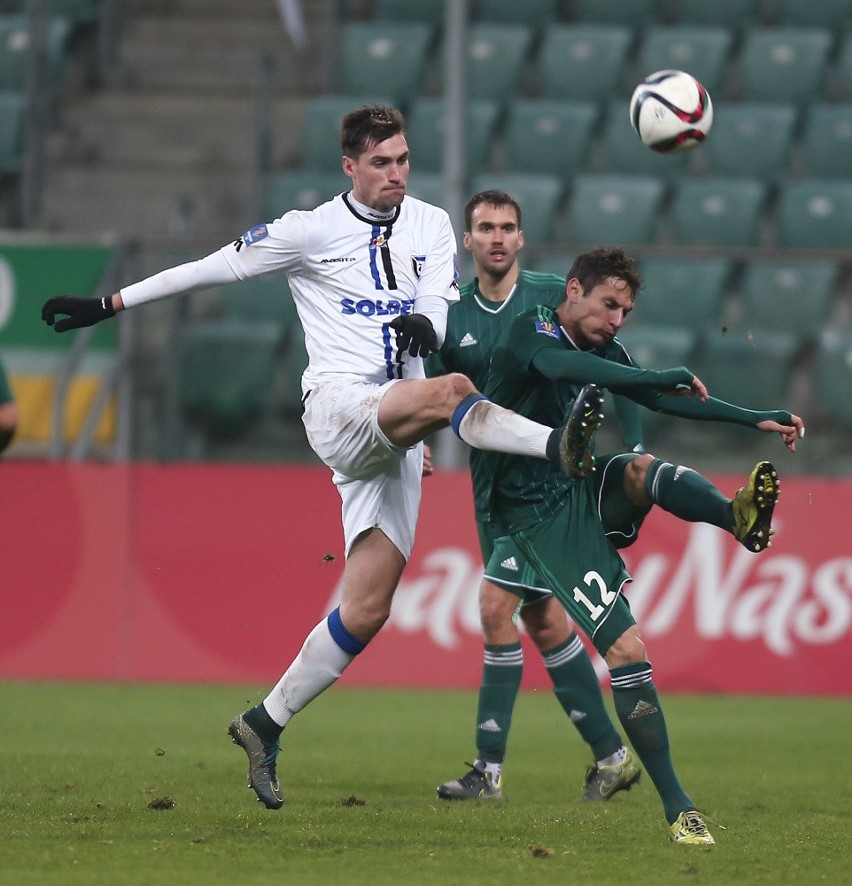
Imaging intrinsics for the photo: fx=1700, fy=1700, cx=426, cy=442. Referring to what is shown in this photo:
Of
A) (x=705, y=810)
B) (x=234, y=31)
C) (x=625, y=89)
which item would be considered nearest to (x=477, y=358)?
(x=705, y=810)

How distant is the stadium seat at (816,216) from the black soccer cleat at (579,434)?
372 inches

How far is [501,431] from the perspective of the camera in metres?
5.82

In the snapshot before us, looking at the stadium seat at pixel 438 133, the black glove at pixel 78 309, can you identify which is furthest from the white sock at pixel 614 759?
the stadium seat at pixel 438 133

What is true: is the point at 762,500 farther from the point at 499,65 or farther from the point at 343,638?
the point at 499,65

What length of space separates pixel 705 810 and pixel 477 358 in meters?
2.07

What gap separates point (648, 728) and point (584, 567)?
590 millimetres

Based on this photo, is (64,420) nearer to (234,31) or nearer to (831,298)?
(831,298)

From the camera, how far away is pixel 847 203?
14.6 metres

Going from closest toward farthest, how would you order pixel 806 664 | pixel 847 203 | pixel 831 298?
pixel 806 664
pixel 831 298
pixel 847 203

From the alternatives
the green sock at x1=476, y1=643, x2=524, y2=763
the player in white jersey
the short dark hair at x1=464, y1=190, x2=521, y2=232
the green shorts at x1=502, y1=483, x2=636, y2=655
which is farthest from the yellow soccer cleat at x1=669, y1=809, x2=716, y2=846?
the short dark hair at x1=464, y1=190, x2=521, y2=232

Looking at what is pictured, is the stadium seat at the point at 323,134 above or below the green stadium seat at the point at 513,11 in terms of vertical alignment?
below

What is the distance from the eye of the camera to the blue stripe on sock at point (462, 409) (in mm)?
5887

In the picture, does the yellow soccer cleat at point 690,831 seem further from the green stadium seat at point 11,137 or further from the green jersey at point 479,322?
the green stadium seat at point 11,137

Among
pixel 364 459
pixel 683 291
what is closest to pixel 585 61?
pixel 683 291
